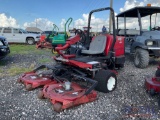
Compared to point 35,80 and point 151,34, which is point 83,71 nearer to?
point 35,80

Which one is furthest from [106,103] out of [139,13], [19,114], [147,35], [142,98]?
[139,13]

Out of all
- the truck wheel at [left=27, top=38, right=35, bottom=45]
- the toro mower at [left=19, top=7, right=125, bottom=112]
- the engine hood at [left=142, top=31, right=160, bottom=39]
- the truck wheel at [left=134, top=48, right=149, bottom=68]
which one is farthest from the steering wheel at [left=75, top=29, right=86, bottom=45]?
the truck wheel at [left=27, top=38, right=35, bottom=45]

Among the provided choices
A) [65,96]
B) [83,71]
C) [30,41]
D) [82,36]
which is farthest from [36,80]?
[30,41]

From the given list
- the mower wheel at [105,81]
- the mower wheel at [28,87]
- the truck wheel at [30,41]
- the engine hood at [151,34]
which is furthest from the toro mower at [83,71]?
the truck wheel at [30,41]

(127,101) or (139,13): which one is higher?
(139,13)

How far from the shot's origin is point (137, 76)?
249 inches

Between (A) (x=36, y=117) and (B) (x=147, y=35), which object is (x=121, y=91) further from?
(B) (x=147, y=35)

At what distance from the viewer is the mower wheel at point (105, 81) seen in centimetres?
463

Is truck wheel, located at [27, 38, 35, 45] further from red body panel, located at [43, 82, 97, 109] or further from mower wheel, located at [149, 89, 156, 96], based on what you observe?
mower wheel, located at [149, 89, 156, 96]

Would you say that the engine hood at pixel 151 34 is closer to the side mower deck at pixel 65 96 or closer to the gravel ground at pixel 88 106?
the gravel ground at pixel 88 106

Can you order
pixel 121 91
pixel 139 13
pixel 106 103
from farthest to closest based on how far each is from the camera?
1. pixel 139 13
2. pixel 121 91
3. pixel 106 103

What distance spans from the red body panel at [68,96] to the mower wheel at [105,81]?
441mm

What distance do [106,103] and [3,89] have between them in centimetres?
247

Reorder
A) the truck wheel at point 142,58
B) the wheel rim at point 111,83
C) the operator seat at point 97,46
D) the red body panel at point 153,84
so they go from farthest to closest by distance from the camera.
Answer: the truck wheel at point 142,58 → the operator seat at point 97,46 → the wheel rim at point 111,83 → the red body panel at point 153,84
